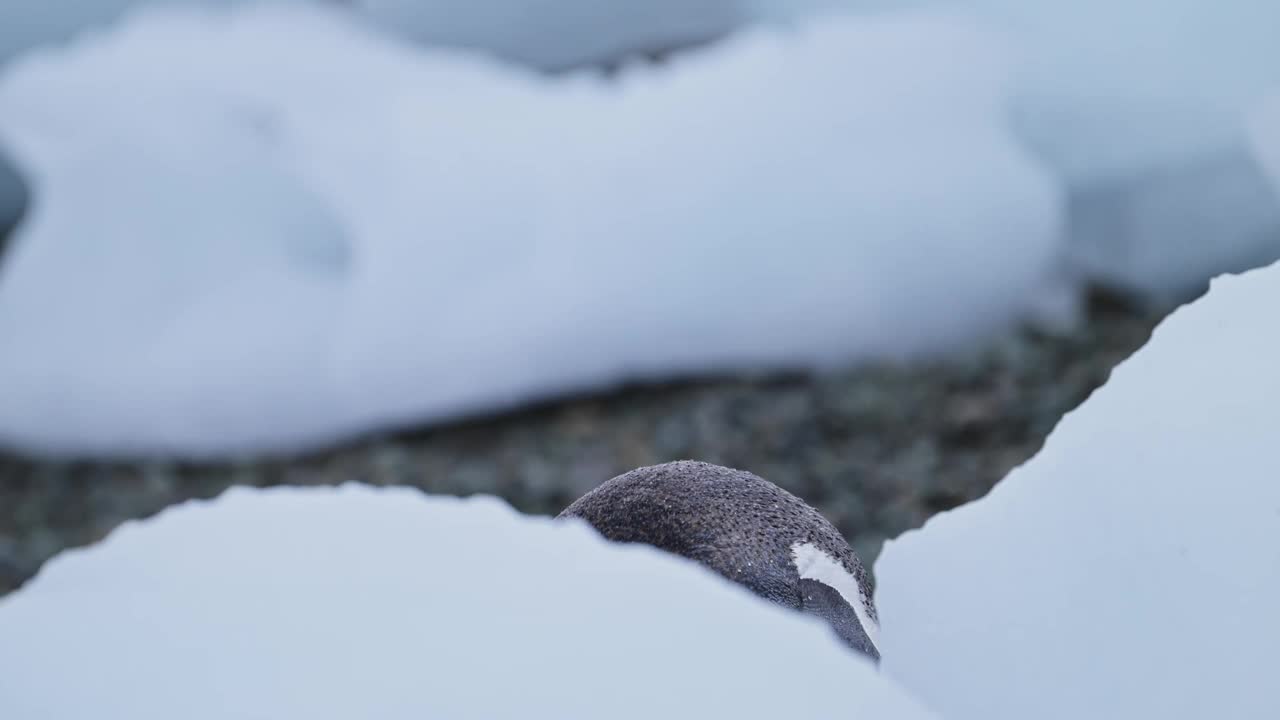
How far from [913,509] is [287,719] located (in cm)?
209

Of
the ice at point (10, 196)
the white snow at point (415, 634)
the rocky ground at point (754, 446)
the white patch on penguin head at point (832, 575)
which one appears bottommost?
the white snow at point (415, 634)

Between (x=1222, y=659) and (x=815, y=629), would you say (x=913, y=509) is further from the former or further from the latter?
(x=815, y=629)

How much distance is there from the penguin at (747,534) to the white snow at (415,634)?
0.14 m

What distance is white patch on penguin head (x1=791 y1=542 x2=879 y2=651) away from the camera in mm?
776

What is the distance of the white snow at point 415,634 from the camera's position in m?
0.57

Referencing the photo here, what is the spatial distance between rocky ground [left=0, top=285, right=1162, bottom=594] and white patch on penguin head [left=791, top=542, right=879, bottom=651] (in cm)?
164

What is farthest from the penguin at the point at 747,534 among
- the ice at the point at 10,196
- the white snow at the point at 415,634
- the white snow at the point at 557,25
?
the ice at the point at 10,196

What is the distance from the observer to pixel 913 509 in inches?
99.6

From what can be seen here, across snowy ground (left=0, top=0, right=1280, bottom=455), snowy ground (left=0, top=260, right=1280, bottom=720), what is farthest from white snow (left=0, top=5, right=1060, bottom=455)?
snowy ground (left=0, top=260, right=1280, bottom=720)

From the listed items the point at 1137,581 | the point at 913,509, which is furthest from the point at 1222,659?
the point at 913,509

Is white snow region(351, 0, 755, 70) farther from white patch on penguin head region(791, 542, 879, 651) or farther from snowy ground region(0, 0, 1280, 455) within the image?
white patch on penguin head region(791, 542, 879, 651)

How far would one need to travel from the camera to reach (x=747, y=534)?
77 centimetres

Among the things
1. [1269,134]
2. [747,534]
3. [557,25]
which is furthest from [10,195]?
[747,534]

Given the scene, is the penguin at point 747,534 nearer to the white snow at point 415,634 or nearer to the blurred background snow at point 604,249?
the white snow at point 415,634
